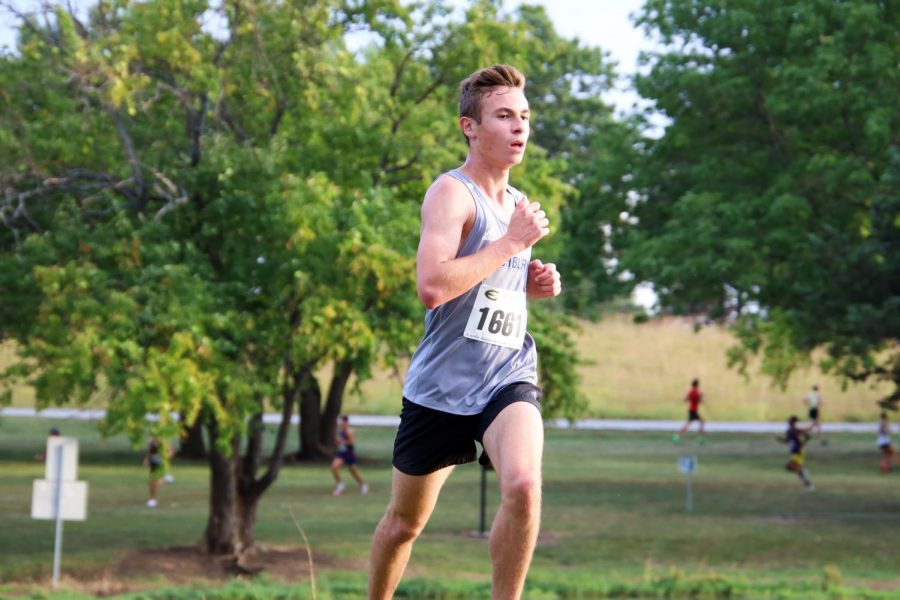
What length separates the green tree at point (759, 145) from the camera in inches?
1038

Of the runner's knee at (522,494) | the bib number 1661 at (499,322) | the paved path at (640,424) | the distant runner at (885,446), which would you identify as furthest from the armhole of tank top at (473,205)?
the paved path at (640,424)

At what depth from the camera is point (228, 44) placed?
58.7 feet

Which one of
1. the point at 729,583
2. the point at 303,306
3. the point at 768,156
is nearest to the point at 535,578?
the point at 729,583

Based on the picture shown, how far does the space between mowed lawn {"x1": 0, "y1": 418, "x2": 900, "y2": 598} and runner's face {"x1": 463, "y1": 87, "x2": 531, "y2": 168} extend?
8283 mm

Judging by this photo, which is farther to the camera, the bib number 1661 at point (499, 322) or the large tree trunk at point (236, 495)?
the large tree trunk at point (236, 495)

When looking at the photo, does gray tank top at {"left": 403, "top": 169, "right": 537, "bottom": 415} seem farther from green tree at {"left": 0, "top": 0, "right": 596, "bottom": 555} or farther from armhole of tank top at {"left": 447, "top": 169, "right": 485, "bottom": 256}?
green tree at {"left": 0, "top": 0, "right": 596, "bottom": 555}

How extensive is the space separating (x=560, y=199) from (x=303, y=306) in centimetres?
460

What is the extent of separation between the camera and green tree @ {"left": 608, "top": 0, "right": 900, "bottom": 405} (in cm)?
2636

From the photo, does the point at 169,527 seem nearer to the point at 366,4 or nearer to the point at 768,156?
the point at 366,4

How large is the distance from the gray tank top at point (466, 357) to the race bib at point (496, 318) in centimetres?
2

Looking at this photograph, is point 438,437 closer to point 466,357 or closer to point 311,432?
point 466,357

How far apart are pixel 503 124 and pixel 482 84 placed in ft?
0.53

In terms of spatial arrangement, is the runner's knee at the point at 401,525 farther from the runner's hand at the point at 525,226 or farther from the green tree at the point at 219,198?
the green tree at the point at 219,198

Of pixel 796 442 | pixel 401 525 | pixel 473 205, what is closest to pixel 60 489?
pixel 401 525
